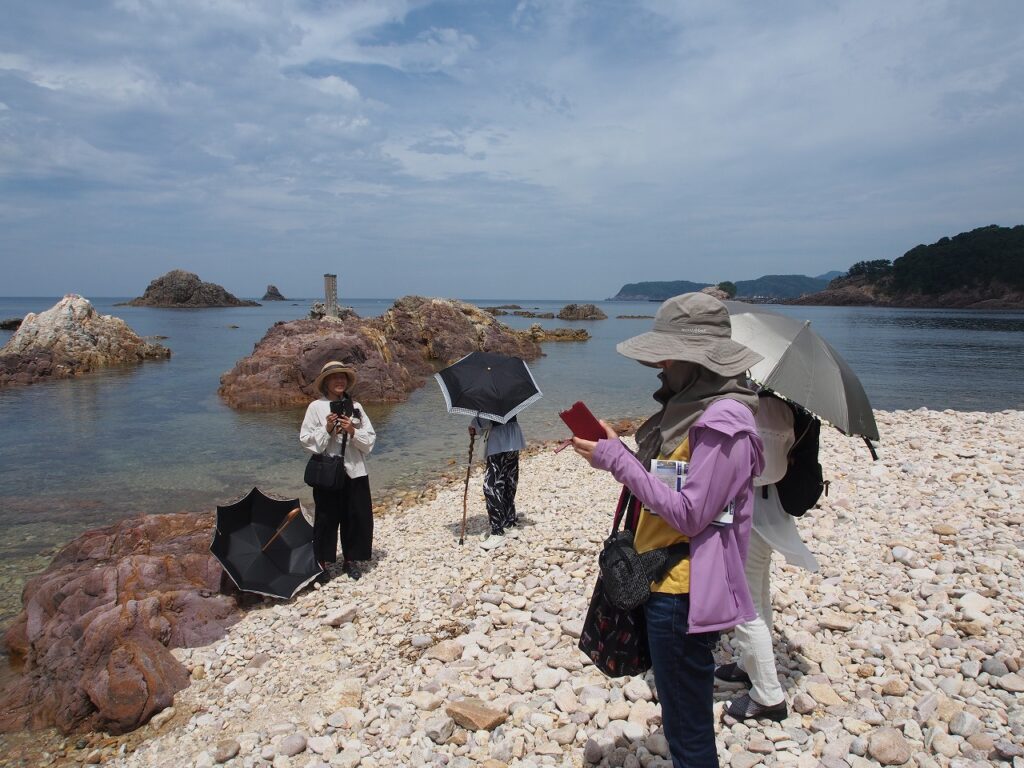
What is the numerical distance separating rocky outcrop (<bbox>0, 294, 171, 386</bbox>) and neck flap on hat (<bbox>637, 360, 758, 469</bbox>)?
30920mm

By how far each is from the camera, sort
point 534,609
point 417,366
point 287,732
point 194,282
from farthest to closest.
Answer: point 194,282, point 417,366, point 534,609, point 287,732

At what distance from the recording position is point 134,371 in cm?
3030

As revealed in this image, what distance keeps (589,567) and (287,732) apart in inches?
117

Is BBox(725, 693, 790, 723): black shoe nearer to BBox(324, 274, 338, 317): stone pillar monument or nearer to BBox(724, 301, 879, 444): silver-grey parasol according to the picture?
BBox(724, 301, 879, 444): silver-grey parasol

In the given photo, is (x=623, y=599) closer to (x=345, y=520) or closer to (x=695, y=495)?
(x=695, y=495)

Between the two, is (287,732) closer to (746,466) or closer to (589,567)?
(589,567)

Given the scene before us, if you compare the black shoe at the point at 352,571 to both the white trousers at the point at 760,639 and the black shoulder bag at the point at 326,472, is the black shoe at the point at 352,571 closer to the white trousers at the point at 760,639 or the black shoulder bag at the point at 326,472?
the black shoulder bag at the point at 326,472

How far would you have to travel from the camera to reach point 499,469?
7277mm

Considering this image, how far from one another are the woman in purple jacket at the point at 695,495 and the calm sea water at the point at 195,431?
27.7ft

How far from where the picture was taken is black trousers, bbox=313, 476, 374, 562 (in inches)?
249

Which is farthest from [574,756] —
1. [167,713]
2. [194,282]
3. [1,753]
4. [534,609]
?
[194,282]

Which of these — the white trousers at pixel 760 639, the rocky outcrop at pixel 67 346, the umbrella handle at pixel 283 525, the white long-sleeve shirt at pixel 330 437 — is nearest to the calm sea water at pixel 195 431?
the rocky outcrop at pixel 67 346

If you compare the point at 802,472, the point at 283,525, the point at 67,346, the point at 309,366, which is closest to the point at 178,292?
the point at 67,346

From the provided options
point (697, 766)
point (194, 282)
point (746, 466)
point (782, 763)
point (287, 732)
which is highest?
point (194, 282)
